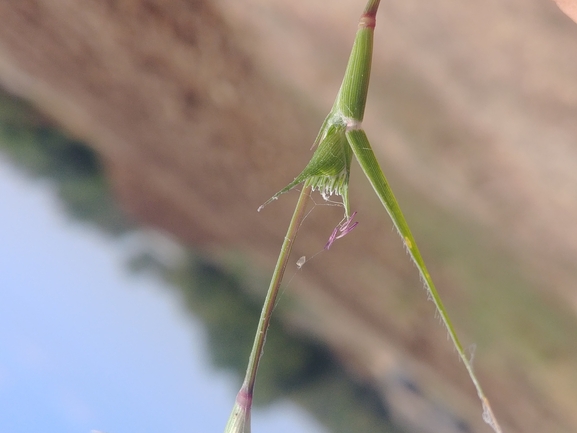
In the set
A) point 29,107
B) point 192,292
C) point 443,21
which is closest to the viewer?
point 443,21

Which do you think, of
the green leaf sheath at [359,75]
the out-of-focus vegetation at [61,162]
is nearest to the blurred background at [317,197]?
the out-of-focus vegetation at [61,162]

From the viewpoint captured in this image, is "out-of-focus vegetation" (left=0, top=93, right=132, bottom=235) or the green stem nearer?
the green stem

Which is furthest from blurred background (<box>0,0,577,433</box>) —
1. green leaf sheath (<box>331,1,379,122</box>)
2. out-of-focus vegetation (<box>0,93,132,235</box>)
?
green leaf sheath (<box>331,1,379,122</box>)

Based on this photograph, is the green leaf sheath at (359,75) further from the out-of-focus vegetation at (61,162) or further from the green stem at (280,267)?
the out-of-focus vegetation at (61,162)

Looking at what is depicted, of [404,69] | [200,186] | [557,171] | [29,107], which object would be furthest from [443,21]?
[29,107]

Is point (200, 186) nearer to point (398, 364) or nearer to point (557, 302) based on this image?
point (398, 364)

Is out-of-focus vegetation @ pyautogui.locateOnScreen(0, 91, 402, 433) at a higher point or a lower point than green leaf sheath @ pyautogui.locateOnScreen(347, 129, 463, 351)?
higher

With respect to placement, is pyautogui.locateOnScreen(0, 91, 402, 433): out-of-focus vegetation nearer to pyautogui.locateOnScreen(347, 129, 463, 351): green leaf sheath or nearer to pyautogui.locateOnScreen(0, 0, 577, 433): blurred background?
pyautogui.locateOnScreen(0, 0, 577, 433): blurred background
